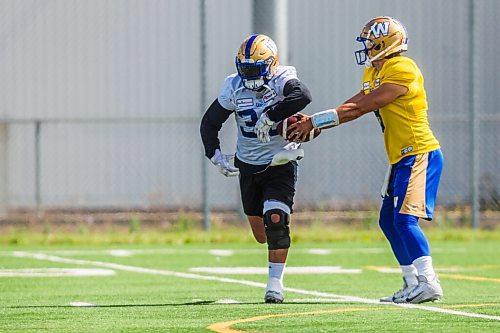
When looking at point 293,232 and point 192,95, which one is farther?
point 192,95

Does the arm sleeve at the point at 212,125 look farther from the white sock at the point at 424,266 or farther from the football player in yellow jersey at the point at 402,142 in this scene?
the white sock at the point at 424,266

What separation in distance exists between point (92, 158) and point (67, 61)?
1.44 m

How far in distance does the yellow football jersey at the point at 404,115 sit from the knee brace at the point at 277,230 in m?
0.85

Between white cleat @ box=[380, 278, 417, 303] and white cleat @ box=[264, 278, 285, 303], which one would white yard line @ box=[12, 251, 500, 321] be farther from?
white cleat @ box=[264, 278, 285, 303]

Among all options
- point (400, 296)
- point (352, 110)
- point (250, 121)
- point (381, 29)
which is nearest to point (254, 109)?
point (250, 121)

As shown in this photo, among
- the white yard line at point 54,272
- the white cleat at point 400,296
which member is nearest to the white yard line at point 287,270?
the white yard line at point 54,272

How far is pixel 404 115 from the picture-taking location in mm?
8734

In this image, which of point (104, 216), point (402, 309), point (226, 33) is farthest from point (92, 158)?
point (402, 309)

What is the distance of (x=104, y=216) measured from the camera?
1884cm

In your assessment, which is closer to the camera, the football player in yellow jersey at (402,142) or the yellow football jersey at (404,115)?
the football player in yellow jersey at (402,142)

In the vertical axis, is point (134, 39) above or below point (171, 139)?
above

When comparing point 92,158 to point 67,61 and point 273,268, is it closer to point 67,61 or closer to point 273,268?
point 67,61

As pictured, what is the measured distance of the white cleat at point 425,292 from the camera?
8.41 meters

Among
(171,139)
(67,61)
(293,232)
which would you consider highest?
(67,61)
